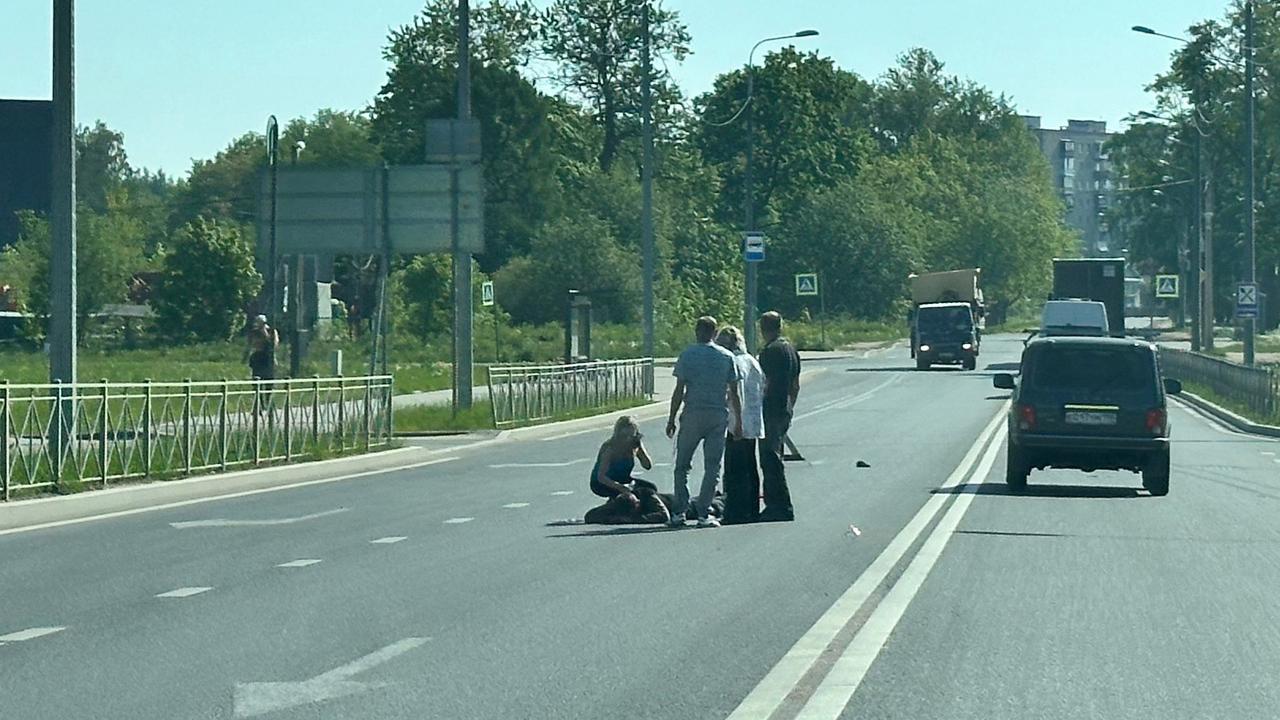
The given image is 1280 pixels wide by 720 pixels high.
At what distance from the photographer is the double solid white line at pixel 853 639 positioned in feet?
30.3

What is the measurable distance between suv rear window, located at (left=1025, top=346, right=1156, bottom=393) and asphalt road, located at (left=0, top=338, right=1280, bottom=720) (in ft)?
4.01

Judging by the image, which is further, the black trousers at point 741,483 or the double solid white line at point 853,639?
the black trousers at point 741,483

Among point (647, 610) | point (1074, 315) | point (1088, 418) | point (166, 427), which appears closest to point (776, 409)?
point (1088, 418)

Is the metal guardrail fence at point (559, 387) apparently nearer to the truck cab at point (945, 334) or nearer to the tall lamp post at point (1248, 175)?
the tall lamp post at point (1248, 175)

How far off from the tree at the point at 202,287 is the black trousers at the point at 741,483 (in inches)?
3255

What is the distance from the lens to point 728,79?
12350 cm

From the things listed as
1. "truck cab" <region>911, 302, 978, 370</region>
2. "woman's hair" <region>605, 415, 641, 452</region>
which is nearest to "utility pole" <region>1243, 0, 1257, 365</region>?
"truck cab" <region>911, 302, 978, 370</region>

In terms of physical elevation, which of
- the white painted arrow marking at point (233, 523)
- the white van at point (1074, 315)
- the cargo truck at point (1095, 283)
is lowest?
the white painted arrow marking at point (233, 523)

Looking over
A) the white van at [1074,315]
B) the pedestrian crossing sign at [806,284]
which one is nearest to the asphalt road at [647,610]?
the white van at [1074,315]

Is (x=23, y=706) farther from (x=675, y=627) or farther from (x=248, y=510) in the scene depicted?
(x=248, y=510)

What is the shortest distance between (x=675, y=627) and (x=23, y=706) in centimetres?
375

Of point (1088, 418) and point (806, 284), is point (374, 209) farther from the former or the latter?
point (806, 284)

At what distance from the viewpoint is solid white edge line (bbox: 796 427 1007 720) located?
918 cm

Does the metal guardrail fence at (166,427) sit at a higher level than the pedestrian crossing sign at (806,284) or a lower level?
lower
